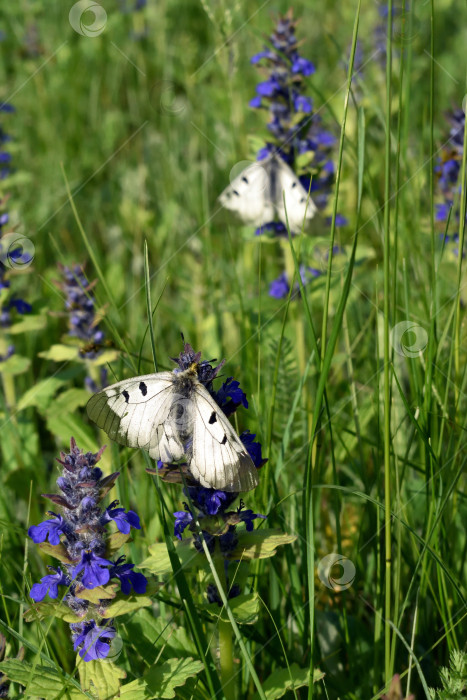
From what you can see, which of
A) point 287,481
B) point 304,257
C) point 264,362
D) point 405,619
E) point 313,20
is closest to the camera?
point 405,619

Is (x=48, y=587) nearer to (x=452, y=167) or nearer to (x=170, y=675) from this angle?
(x=170, y=675)

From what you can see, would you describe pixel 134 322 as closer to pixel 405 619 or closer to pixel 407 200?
pixel 407 200

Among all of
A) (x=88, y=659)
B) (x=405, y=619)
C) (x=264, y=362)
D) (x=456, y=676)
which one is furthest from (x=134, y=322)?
(x=456, y=676)

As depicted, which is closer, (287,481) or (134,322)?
(287,481)

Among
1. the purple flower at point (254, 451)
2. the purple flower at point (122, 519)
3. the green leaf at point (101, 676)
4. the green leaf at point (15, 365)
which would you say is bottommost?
the green leaf at point (101, 676)
